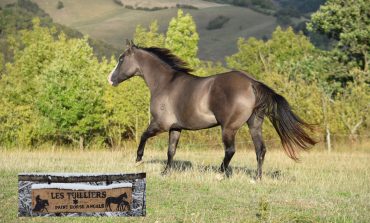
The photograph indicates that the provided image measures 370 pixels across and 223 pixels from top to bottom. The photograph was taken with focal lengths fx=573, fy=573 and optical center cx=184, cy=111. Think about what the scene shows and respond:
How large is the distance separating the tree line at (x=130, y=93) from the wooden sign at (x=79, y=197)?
70.1ft

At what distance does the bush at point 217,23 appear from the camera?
156m

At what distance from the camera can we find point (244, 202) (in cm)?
900

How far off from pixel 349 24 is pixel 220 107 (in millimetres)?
29353

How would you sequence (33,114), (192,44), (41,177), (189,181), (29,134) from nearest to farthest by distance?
(41,177)
(189,181)
(29,134)
(33,114)
(192,44)

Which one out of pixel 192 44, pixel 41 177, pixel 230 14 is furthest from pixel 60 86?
pixel 230 14

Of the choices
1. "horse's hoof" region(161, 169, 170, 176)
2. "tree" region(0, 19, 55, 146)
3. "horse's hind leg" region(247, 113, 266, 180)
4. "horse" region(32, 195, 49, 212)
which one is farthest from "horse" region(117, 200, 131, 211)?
"tree" region(0, 19, 55, 146)

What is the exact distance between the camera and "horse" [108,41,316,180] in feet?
37.0

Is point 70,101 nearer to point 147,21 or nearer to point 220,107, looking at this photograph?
point 220,107

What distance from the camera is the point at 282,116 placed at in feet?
37.7

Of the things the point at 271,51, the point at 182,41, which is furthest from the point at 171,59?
the point at 271,51

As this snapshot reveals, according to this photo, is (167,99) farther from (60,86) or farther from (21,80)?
(21,80)

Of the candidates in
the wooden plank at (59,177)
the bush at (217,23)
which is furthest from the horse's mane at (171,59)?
the bush at (217,23)

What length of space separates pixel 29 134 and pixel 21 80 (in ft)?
34.0

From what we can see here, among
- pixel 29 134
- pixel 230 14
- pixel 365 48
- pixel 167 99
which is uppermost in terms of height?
pixel 230 14
